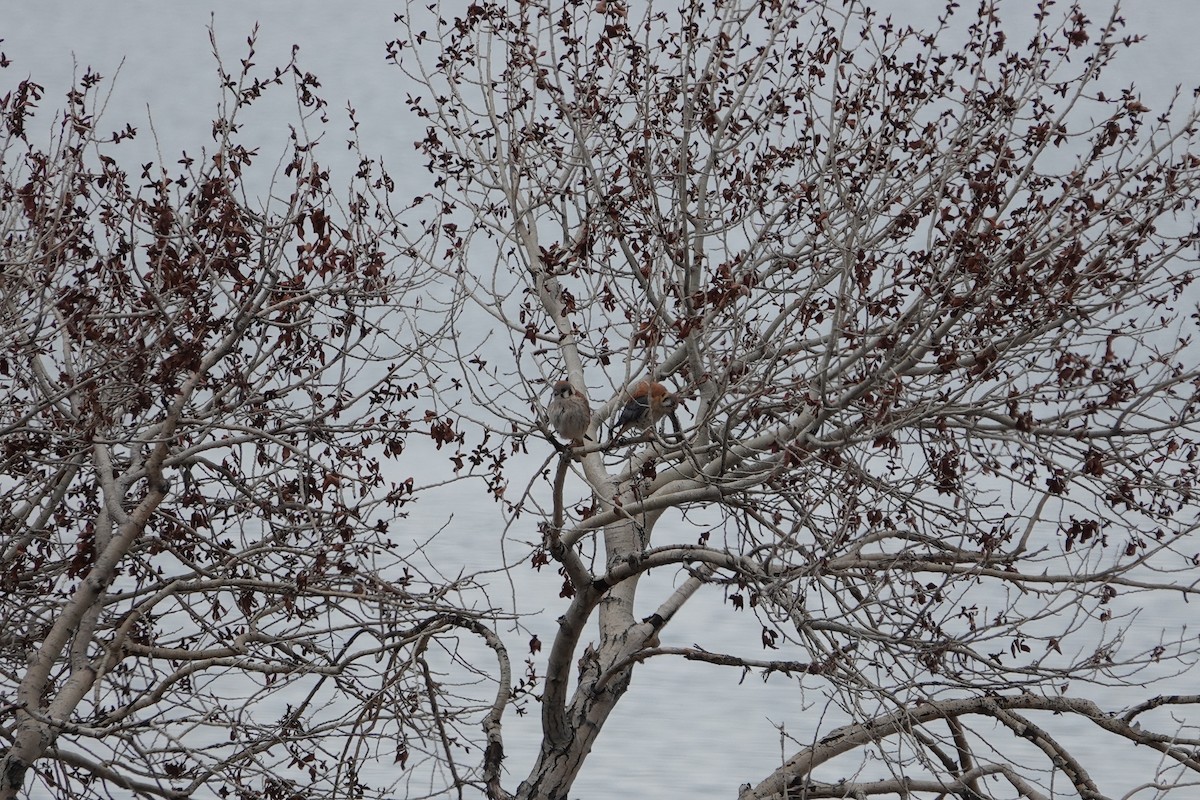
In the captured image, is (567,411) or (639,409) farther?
(639,409)

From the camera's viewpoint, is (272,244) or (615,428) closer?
(272,244)

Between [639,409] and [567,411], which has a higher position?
[639,409]

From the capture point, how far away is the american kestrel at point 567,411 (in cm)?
753

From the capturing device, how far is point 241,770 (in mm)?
6781

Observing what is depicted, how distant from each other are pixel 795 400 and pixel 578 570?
1.61 m

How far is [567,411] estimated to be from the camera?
753 centimetres

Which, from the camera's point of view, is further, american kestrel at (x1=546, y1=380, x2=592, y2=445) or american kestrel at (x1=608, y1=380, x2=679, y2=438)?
american kestrel at (x1=608, y1=380, x2=679, y2=438)

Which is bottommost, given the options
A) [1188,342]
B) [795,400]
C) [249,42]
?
[795,400]

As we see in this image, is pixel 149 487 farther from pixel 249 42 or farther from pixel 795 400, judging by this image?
pixel 795 400

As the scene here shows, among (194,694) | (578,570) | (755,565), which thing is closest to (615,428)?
(578,570)

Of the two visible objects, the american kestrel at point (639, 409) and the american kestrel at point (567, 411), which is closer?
the american kestrel at point (567, 411)

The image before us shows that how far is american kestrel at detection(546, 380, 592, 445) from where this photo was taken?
753 cm

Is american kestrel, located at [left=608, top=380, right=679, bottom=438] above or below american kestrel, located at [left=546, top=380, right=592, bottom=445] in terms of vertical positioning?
above

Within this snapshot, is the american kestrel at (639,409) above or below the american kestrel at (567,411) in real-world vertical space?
above
